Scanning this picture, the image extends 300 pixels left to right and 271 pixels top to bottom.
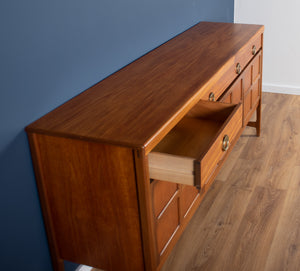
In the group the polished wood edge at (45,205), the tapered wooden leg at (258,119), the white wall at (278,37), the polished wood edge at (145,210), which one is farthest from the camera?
the white wall at (278,37)

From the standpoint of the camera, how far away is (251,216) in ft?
5.63

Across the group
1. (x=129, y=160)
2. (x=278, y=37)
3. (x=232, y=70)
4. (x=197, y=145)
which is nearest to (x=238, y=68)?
(x=232, y=70)

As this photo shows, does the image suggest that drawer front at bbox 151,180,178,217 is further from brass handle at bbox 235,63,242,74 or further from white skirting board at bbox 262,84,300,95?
white skirting board at bbox 262,84,300,95

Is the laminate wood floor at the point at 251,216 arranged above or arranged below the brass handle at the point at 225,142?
below

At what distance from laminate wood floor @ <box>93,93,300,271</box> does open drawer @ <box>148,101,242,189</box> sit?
1.14 feet

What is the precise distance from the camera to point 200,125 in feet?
4.61

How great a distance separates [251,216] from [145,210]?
0.78m

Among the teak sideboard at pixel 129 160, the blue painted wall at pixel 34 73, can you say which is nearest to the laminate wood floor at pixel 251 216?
the teak sideboard at pixel 129 160

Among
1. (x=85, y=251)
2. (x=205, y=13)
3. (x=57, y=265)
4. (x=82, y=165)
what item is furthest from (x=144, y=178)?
(x=205, y=13)

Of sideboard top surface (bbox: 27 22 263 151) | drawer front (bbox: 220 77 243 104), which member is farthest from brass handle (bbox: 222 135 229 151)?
drawer front (bbox: 220 77 243 104)

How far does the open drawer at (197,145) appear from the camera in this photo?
41.8 inches

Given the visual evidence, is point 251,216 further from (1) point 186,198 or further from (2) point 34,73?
(2) point 34,73

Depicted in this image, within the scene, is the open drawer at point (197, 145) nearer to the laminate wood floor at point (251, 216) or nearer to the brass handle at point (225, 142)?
the brass handle at point (225, 142)

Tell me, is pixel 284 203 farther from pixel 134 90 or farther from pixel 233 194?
pixel 134 90
